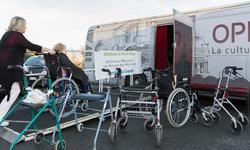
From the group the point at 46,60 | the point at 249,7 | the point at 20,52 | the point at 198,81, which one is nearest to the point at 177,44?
the point at 198,81

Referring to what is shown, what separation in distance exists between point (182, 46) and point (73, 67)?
8.09 ft

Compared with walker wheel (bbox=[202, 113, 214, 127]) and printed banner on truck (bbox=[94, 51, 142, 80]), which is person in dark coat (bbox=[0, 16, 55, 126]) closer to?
printed banner on truck (bbox=[94, 51, 142, 80])

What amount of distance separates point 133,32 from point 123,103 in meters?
3.79

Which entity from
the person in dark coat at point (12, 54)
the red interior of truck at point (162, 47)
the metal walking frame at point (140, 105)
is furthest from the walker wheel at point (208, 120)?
the red interior of truck at point (162, 47)

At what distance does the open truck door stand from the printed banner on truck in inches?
47.4

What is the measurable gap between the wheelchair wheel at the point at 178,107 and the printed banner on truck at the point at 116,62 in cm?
166

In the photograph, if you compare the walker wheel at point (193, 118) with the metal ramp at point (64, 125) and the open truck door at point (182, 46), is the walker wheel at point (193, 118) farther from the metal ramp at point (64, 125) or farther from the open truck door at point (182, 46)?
the metal ramp at point (64, 125)

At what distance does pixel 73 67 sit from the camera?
5641mm

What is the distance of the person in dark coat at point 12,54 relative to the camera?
153 inches

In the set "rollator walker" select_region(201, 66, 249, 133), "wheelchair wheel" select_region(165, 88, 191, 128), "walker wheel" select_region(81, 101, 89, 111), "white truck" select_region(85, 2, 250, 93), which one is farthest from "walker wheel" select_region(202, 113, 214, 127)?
"walker wheel" select_region(81, 101, 89, 111)

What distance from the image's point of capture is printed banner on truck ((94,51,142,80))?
18.7 feet

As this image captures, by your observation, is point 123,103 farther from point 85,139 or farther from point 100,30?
point 100,30

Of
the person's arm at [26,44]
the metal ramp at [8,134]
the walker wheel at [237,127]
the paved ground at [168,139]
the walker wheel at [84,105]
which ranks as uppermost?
the person's arm at [26,44]

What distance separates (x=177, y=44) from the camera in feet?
20.4
